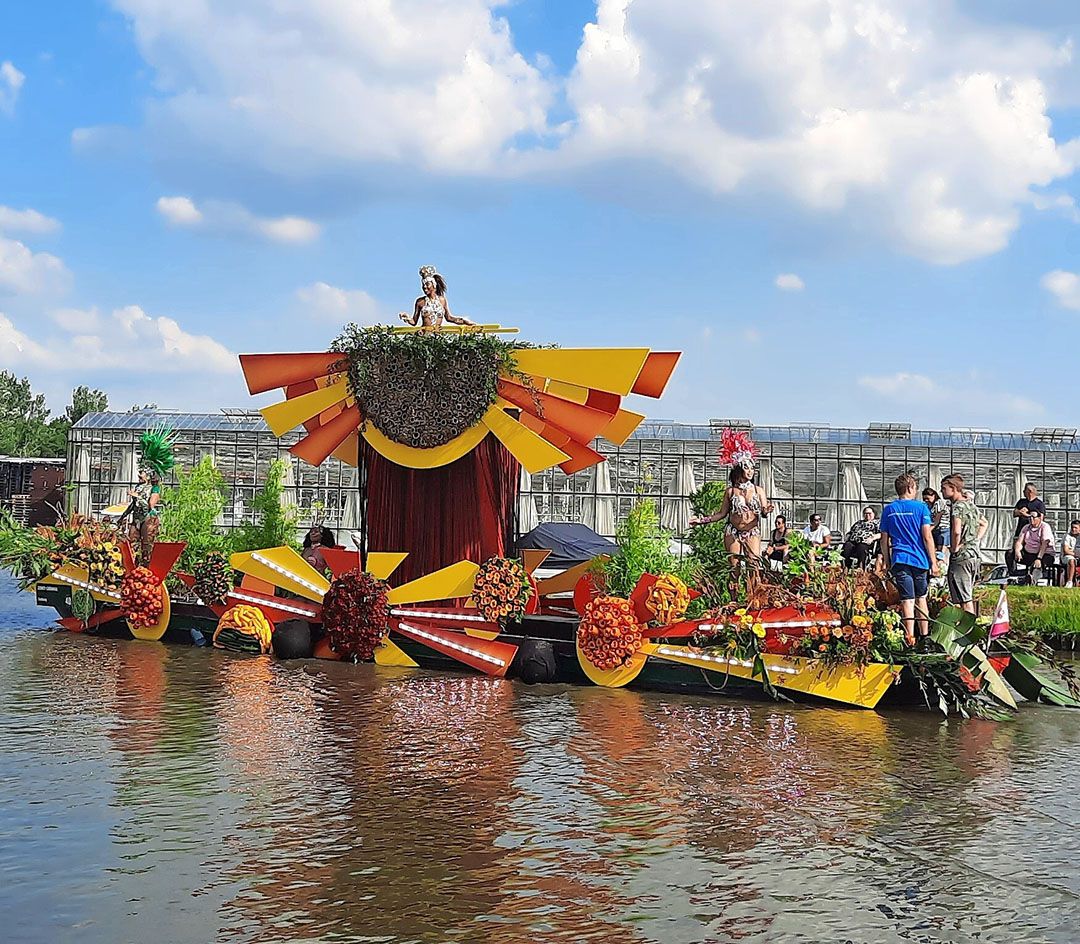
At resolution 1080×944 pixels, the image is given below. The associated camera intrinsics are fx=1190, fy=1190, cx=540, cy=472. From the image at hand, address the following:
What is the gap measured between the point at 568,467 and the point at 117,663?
5.26m

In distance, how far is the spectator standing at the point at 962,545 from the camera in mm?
11922

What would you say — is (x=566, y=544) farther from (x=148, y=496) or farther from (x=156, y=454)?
(x=148, y=496)

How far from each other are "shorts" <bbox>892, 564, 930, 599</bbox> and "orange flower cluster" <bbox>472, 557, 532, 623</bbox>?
3.48 m

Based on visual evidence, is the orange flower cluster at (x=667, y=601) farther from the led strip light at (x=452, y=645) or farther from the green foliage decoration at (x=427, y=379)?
the green foliage decoration at (x=427, y=379)

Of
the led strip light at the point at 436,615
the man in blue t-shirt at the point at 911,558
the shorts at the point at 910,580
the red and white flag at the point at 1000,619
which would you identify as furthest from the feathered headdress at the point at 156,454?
the red and white flag at the point at 1000,619

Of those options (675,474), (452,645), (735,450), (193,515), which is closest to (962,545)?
(735,450)

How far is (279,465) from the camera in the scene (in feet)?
52.6

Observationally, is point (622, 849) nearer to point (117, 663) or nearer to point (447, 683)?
point (447, 683)

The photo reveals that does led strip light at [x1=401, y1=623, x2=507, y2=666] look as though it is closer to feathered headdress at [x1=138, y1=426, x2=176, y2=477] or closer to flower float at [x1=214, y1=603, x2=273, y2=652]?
flower float at [x1=214, y1=603, x2=273, y2=652]

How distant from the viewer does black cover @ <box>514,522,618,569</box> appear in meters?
21.2

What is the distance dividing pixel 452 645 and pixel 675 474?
16922 mm

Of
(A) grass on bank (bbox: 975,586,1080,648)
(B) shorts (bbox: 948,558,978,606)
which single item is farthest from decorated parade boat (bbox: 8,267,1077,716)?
(A) grass on bank (bbox: 975,586,1080,648)

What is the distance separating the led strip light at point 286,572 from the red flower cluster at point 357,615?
0.54m

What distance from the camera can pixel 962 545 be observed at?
1214 cm
